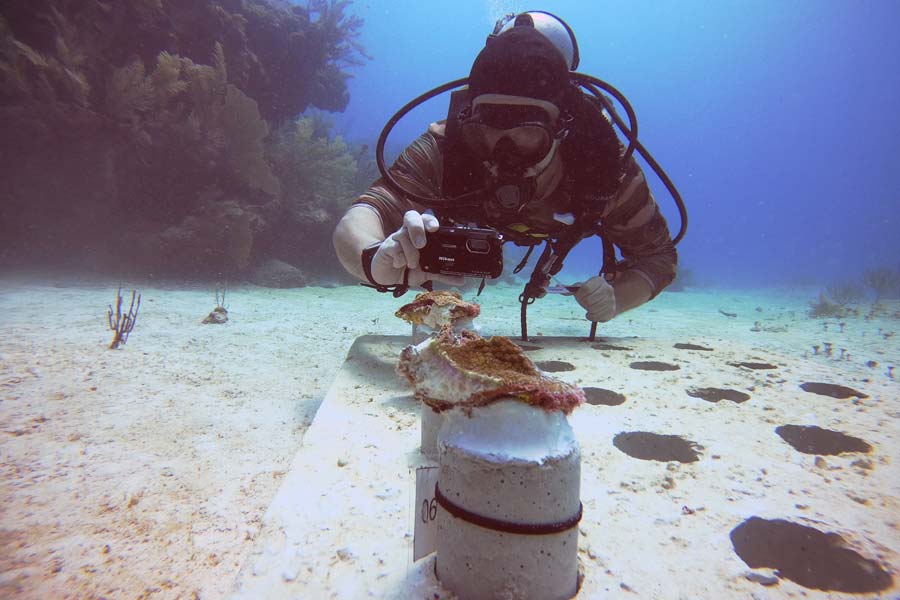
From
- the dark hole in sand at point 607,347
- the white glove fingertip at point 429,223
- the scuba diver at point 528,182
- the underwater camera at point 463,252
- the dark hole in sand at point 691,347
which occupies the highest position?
the scuba diver at point 528,182

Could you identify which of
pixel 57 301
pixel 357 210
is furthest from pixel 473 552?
pixel 57 301

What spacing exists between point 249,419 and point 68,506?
2.83 feet

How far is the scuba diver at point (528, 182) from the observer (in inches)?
105

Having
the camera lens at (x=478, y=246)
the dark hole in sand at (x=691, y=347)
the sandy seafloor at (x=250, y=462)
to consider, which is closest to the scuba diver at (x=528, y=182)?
the camera lens at (x=478, y=246)

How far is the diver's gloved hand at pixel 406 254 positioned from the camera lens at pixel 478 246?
0.19m

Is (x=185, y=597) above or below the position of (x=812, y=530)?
below

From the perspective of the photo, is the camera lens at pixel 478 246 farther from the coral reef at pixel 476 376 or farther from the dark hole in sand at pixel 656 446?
the dark hole in sand at pixel 656 446

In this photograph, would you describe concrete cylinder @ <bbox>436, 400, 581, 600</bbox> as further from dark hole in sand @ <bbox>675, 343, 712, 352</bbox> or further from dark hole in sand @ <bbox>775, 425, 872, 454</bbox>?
dark hole in sand @ <bbox>675, 343, 712, 352</bbox>

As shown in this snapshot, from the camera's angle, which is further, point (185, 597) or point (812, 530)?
point (812, 530)

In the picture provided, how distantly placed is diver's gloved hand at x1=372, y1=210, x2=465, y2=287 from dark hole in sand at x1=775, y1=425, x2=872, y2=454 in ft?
5.90

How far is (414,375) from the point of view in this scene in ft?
3.44

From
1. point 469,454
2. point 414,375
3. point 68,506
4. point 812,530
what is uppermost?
point 414,375

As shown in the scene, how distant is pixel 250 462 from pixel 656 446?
76.1 inches

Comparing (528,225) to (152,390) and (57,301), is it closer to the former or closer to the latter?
(152,390)
